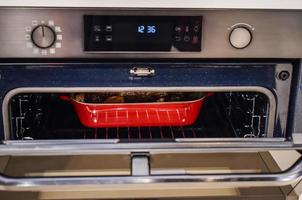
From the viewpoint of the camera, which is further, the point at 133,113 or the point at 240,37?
the point at 133,113

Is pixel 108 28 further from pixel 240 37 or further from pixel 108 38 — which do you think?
pixel 240 37

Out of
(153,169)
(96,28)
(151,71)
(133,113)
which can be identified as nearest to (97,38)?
(96,28)

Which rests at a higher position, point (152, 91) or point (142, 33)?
point (142, 33)

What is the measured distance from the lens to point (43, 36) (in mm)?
969

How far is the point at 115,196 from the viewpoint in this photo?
114 cm

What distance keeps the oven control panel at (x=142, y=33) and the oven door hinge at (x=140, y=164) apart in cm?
20

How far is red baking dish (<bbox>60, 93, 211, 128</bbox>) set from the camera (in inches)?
45.3

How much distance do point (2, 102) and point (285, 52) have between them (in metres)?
0.55

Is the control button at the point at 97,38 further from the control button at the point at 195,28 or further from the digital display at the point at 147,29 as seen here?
the control button at the point at 195,28

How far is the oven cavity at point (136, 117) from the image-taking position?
1.15 m

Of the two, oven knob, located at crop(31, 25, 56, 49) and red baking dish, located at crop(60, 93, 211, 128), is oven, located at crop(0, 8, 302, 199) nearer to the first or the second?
oven knob, located at crop(31, 25, 56, 49)

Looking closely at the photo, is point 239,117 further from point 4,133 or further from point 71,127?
point 4,133

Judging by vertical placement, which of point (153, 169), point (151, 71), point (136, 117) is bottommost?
point (153, 169)

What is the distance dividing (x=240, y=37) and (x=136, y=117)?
30 cm
